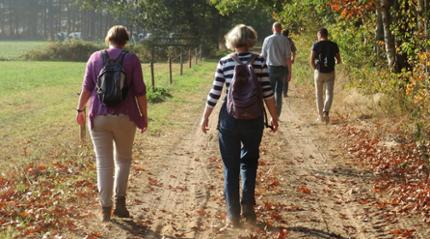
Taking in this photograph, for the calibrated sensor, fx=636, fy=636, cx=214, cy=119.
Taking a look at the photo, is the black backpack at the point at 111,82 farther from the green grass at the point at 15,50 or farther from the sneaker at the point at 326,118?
the green grass at the point at 15,50

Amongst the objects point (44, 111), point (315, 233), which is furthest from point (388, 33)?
point (44, 111)

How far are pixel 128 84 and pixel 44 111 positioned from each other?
13.9 m

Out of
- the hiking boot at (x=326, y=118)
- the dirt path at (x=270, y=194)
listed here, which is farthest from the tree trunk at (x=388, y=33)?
the dirt path at (x=270, y=194)

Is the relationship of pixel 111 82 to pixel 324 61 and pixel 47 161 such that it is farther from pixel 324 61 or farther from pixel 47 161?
pixel 324 61

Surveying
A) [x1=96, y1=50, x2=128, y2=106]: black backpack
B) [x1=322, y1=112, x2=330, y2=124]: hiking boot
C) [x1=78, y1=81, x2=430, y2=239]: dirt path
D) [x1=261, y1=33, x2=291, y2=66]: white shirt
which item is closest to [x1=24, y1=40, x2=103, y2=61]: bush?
[x1=322, y1=112, x2=330, y2=124]: hiking boot

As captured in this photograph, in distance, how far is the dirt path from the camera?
6.30 m

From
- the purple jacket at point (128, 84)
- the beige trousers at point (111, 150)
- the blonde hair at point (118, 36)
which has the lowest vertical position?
the beige trousers at point (111, 150)

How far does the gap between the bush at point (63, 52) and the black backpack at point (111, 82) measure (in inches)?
2054

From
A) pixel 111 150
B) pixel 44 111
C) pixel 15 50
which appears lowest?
pixel 15 50

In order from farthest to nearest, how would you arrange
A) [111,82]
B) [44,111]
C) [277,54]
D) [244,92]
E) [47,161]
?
[44,111] → [277,54] → [47,161] → [111,82] → [244,92]

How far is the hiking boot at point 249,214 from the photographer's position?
638 cm

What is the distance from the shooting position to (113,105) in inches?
242

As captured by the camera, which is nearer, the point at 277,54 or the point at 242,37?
the point at 242,37

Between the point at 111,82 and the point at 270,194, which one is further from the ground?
the point at 111,82
